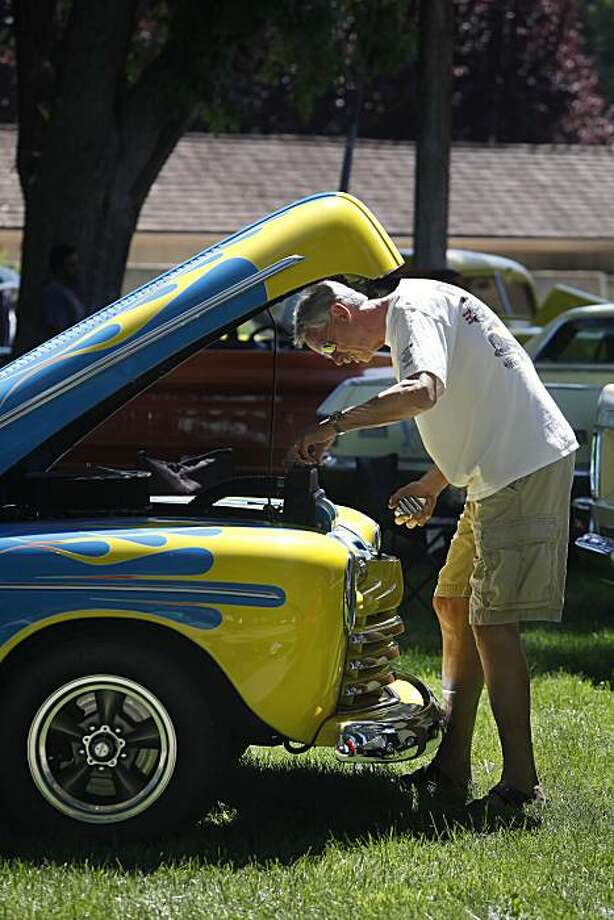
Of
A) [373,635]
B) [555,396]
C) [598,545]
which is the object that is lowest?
→ [555,396]

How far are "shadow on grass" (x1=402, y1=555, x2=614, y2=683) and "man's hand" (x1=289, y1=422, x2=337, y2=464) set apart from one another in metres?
2.75

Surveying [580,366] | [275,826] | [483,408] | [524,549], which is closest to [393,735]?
[275,826]

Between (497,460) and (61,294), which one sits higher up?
(497,460)

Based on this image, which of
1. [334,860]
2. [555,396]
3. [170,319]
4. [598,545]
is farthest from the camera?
[555,396]

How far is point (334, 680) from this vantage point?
5.06 meters

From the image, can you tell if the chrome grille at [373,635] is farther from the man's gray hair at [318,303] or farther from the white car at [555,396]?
the white car at [555,396]

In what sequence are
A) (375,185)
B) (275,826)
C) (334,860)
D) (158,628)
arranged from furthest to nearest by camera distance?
1. (375,185)
2. (275,826)
3. (158,628)
4. (334,860)

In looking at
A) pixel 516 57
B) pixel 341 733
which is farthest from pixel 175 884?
pixel 516 57

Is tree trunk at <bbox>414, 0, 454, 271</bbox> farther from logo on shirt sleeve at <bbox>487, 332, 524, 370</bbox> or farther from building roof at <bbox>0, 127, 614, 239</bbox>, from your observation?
building roof at <bbox>0, 127, 614, 239</bbox>

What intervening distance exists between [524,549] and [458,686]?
2.17 feet

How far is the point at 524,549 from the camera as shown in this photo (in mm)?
5492

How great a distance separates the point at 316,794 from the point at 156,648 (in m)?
1.03

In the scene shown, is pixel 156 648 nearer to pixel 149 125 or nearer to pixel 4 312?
pixel 149 125

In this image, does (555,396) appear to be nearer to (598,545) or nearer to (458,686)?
(598,545)
